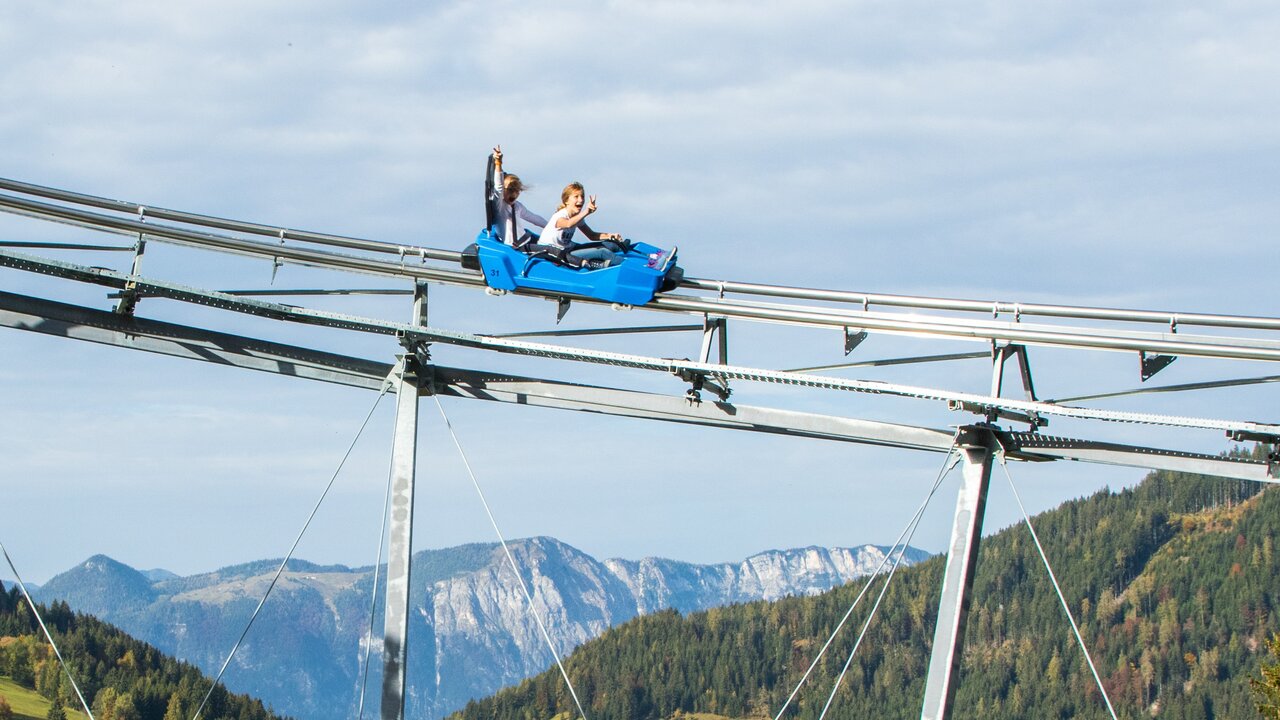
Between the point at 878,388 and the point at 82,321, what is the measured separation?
984 centimetres

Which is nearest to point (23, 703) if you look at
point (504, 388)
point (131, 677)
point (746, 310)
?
point (131, 677)

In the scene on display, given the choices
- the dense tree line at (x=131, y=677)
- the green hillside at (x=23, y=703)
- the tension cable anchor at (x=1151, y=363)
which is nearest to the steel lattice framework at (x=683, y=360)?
the tension cable anchor at (x=1151, y=363)

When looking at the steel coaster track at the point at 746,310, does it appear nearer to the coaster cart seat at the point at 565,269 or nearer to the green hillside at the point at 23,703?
the coaster cart seat at the point at 565,269

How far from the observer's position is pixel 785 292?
1844 cm

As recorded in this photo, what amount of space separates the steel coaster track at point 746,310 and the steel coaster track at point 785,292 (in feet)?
0.07

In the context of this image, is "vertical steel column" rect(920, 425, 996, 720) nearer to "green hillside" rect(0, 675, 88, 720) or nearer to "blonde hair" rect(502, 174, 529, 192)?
"blonde hair" rect(502, 174, 529, 192)

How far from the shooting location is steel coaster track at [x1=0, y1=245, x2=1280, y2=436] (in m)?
16.9

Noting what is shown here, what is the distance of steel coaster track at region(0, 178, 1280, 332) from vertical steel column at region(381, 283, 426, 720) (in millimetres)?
1944

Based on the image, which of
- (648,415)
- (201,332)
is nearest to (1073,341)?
(648,415)

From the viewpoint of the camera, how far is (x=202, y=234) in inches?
781

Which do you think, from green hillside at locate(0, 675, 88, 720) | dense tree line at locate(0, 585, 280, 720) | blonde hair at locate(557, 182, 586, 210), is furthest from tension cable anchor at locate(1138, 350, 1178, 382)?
green hillside at locate(0, 675, 88, 720)

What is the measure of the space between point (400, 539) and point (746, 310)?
197 inches

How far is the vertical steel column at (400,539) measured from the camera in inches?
704

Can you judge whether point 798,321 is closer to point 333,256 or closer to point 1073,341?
point 1073,341
